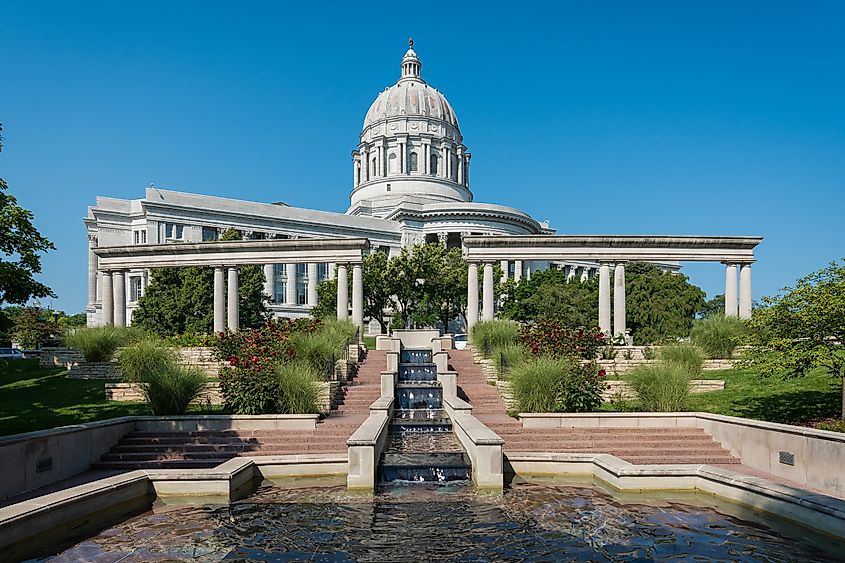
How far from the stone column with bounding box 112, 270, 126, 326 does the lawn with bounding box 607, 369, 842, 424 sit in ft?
107

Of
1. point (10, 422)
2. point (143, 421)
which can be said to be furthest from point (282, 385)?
point (10, 422)

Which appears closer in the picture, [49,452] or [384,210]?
[49,452]

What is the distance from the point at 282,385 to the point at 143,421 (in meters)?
3.52

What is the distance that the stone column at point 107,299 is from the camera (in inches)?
1633

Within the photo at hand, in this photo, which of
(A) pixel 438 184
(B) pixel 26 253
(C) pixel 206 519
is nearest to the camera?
(C) pixel 206 519

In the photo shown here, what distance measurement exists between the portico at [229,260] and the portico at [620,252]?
7.17 m

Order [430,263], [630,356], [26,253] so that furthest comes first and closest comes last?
[430,263] → [630,356] → [26,253]

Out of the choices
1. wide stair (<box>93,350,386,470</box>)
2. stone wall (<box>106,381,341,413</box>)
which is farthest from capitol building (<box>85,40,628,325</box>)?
wide stair (<box>93,350,386,470</box>)

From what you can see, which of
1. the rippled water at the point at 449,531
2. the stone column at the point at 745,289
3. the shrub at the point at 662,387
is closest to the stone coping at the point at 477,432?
the rippled water at the point at 449,531

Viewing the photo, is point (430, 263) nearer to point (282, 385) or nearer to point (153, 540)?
point (282, 385)

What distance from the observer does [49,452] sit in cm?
1277

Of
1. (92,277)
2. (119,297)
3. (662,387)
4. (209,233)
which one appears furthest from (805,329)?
(92,277)

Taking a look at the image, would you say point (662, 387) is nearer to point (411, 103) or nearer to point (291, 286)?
point (291, 286)

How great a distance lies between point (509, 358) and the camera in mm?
22594
